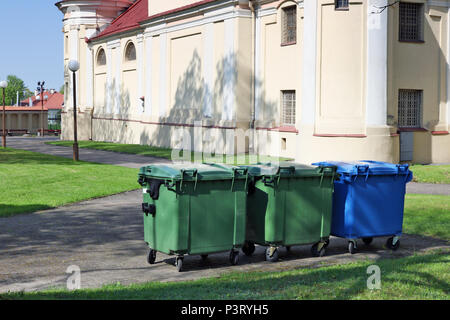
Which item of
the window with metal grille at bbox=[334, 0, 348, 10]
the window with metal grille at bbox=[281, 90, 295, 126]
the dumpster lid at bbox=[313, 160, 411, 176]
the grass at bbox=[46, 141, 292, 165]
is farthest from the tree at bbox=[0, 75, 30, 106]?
the dumpster lid at bbox=[313, 160, 411, 176]

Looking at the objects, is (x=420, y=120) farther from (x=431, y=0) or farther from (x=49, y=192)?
(x=49, y=192)

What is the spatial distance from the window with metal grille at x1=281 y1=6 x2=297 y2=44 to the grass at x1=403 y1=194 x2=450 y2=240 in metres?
11.6

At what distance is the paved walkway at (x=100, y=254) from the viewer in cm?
879

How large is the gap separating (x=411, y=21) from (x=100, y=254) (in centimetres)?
1815

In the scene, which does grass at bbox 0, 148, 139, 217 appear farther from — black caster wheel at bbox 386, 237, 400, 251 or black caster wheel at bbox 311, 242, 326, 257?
black caster wheel at bbox 386, 237, 400, 251

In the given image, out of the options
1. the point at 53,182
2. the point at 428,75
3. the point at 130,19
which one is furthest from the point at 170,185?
the point at 130,19

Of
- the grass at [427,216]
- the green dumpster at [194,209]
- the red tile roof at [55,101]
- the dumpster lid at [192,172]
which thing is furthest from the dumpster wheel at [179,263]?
the red tile roof at [55,101]

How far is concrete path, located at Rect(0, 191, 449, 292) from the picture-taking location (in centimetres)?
878

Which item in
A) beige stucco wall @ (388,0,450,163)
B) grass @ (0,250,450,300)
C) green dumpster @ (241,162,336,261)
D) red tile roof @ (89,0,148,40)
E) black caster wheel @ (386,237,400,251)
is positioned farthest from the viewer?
red tile roof @ (89,0,148,40)

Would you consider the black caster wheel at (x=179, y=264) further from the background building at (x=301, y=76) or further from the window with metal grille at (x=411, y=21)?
the window with metal grille at (x=411, y=21)

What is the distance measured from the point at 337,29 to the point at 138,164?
334 inches

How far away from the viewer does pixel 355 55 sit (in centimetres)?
2305

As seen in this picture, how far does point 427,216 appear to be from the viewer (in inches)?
531

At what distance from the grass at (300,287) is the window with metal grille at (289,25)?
1880cm
